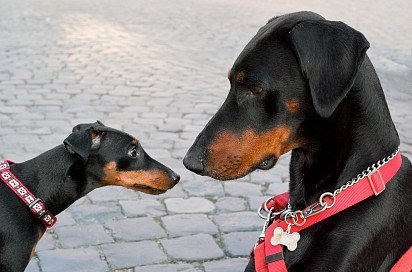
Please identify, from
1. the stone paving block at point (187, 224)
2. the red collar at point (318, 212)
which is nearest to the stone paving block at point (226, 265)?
the stone paving block at point (187, 224)

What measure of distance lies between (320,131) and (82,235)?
8.08ft

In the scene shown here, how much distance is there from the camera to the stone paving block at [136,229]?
4672 mm

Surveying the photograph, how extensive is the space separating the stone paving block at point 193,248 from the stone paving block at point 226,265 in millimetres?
73

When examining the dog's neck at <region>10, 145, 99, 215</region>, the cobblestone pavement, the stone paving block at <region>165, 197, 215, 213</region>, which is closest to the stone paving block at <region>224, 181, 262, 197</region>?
the cobblestone pavement

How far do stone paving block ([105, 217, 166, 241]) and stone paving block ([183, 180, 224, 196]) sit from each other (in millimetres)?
639

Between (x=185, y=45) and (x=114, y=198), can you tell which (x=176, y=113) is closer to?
(x=114, y=198)

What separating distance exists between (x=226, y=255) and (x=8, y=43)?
28.3 ft

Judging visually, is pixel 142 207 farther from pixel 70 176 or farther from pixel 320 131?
pixel 320 131

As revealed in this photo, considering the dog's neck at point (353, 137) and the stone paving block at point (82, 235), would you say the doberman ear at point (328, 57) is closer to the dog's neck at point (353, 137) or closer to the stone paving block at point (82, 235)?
the dog's neck at point (353, 137)

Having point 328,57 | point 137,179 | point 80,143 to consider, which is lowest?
point 137,179

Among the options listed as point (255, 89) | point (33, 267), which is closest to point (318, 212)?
point (255, 89)

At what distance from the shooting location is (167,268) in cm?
430

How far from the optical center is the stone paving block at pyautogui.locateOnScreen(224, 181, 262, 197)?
5492mm

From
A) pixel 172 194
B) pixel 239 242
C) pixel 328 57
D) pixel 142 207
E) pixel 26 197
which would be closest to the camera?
pixel 328 57
